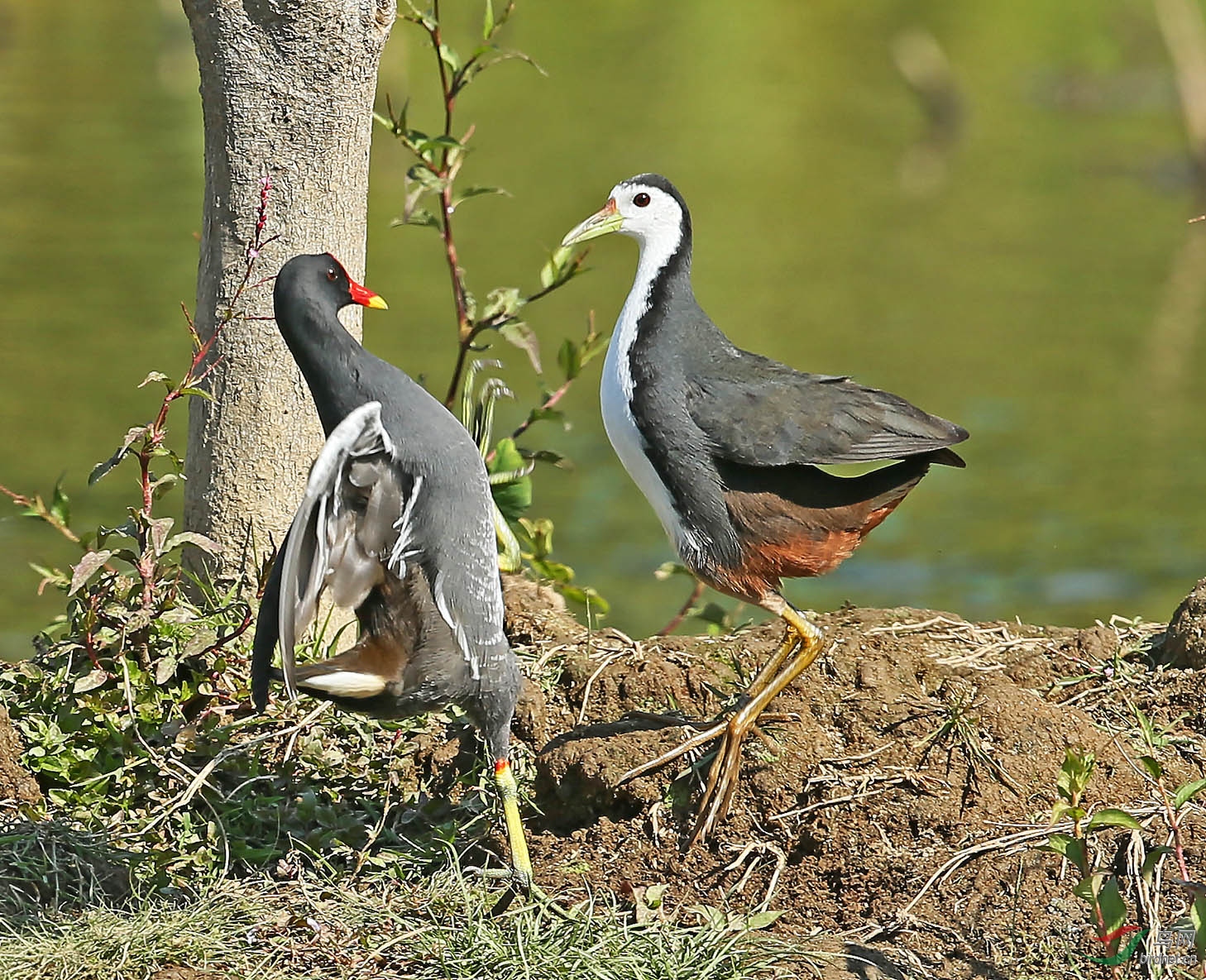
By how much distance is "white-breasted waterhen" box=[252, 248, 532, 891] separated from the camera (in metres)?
3.68

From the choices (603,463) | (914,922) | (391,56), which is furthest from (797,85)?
(914,922)

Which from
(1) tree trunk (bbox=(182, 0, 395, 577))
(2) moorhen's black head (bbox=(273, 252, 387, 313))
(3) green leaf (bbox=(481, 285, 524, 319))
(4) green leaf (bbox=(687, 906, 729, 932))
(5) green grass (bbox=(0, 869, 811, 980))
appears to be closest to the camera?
(5) green grass (bbox=(0, 869, 811, 980))

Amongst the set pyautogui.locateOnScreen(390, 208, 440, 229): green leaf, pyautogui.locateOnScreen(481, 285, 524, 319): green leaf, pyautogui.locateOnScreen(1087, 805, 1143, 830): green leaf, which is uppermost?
pyautogui.locateOnScreen(390, 208, 440, 229): green leaf

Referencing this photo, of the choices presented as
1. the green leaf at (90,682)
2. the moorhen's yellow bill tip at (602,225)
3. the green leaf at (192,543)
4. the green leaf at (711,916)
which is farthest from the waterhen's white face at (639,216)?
the green leaf at (711,916)

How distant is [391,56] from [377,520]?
Result: 50.9 ft

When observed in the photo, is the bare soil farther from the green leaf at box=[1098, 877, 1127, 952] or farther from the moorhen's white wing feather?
the moorhen's white wing feather

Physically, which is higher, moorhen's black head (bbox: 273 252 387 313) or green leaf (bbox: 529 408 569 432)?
moorhen's black head (bbox: 273 252 387 313)

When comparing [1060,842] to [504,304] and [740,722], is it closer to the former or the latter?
[740,722]

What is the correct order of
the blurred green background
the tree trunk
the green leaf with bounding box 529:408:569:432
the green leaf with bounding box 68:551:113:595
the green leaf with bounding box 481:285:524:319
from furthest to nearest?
the blurred green background → the green leaf with bounding box 529:408:569:432 → the green leaf with bounding box 481:285:524:319 → the tree trunk → the green leaf with bounding box 68:551:113:595

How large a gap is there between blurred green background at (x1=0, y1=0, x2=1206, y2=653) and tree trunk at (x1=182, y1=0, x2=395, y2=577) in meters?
3.03

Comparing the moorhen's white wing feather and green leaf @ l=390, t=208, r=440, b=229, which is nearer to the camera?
the moorhen's white wing feather

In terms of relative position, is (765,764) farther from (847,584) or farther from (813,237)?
(813,237)

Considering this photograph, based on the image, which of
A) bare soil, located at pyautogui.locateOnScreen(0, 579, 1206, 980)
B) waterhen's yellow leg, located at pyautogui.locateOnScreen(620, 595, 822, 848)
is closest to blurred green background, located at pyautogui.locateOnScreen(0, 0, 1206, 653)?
bare soil, located at pyautogui.locateOnScreen(0, 579, 1206, 980)

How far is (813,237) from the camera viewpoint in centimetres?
1406
